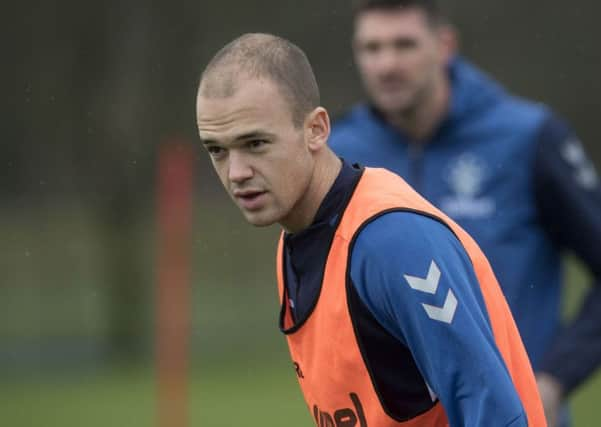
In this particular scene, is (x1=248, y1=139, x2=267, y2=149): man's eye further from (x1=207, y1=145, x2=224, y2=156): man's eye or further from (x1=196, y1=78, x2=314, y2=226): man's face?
(x1=207, y1=145, x2=224, y2=156): man's eye

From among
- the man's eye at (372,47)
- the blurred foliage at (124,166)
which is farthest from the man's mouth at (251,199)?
the blurred foliage at (124,166)

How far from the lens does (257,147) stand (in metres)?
3.80

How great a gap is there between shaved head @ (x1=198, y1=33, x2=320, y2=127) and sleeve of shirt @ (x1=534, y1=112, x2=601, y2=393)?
215 cm

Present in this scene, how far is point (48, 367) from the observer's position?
1480 centimetres

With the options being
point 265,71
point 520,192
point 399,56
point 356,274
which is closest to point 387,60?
point 399,56

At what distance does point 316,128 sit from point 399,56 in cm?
226

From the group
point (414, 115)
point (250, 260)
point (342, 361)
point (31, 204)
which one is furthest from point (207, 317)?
point (342, 361)

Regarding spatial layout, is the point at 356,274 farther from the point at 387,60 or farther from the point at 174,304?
the point at 174,304

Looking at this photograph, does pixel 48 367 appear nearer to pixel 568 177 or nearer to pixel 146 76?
pixel 146 76

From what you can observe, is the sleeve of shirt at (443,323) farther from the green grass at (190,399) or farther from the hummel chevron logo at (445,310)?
the green grass at (190,399)

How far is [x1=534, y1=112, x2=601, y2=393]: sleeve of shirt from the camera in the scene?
5781mm

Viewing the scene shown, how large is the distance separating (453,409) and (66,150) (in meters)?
15.4

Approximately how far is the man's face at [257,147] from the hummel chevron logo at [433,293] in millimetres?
558

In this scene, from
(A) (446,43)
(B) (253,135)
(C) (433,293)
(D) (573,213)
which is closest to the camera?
(C) (433,293)
